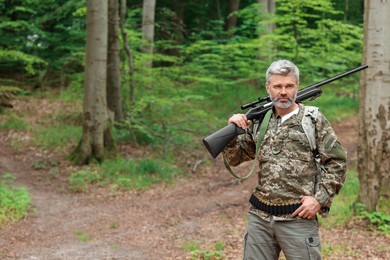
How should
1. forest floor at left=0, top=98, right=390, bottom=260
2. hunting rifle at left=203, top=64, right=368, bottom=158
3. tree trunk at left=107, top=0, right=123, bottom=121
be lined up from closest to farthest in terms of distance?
hunting rifle at left=203, top=64, right=368, bottom=158
forest floor at left=0, top=98, right=390, bottom=260
tree trunk at left=107, top=0, right=123, bottom=121

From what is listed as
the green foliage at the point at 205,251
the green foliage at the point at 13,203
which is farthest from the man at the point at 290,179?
the green foliage at the point at 13,203

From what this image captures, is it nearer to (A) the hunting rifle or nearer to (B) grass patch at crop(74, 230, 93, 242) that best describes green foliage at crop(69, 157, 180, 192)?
(B) grass patch at crop(74, 230, 93, 242)

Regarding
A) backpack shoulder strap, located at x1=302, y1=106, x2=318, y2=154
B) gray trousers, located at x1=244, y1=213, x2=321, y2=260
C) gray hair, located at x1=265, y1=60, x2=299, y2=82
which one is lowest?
gray trousers, located at x1=244, y1=213, x2=321, y2=260

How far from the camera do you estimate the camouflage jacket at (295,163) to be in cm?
324

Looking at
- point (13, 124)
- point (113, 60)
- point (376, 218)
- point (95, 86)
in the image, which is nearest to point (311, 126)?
point (376, 218)

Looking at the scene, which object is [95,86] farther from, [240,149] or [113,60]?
[240,149]

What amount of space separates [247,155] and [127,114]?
32.3 feet

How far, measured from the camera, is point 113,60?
1261 cm

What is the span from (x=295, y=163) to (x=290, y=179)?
4.6 inches

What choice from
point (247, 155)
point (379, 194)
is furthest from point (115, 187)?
point (247, 155)

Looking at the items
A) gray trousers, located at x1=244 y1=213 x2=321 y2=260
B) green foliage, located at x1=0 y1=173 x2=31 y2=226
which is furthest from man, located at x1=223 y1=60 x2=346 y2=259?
green foliage, located at x1=0 y1=173 x2=31 y2=226

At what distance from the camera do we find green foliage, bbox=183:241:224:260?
19.8ft

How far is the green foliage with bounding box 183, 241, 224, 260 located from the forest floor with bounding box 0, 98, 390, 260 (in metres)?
0.01

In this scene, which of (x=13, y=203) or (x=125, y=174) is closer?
(x=13, y=203)
